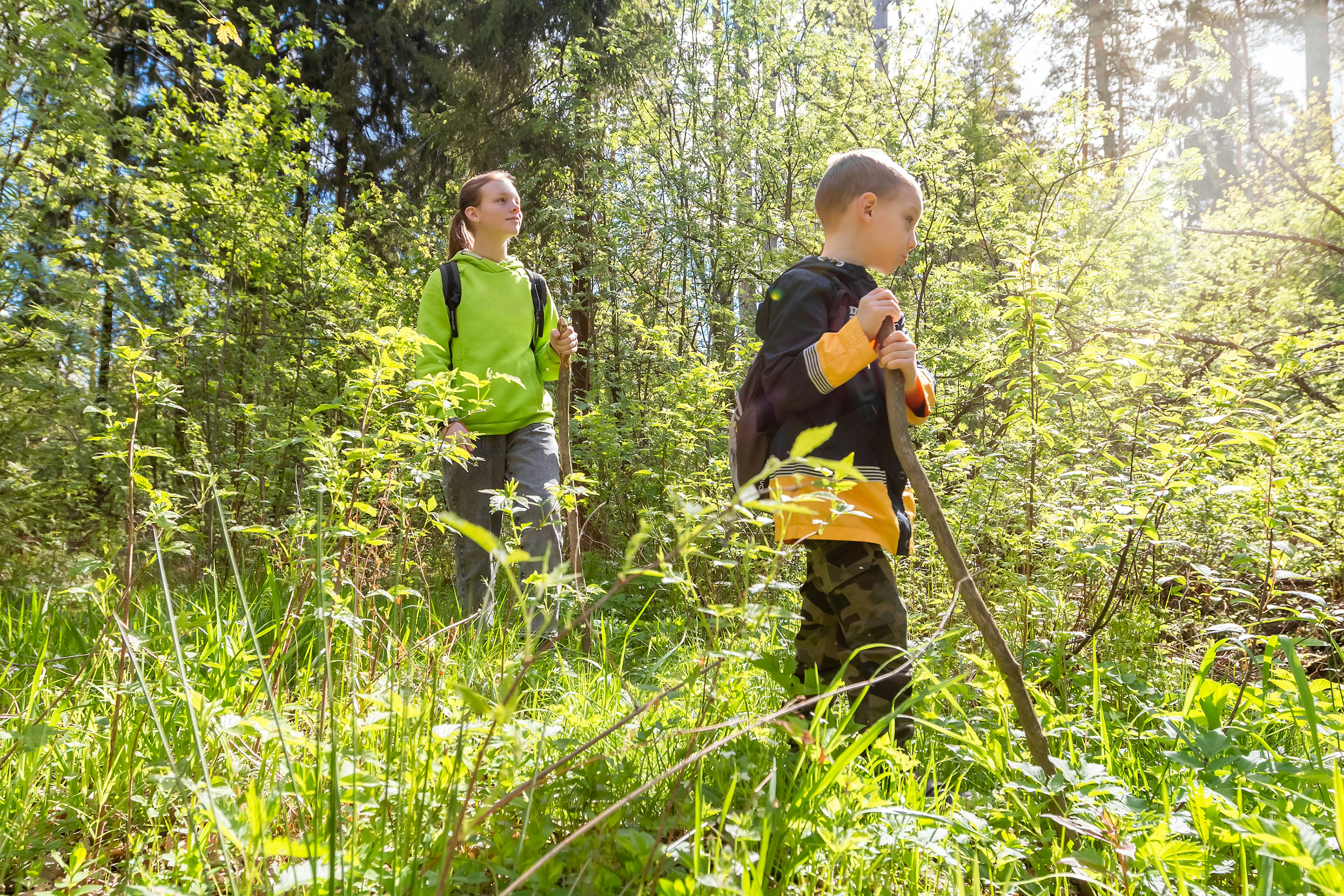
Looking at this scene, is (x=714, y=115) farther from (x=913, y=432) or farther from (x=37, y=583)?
(x=37, y=583)

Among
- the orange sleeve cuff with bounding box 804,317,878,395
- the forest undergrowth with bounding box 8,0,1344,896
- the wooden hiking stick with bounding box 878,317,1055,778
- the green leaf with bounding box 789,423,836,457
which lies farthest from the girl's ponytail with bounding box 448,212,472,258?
the green leaf with bounding box 789,423,836,457

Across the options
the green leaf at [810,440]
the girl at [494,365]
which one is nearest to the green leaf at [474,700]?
the green leaf at [810,440]

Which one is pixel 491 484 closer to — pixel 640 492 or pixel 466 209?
pixel 466 209

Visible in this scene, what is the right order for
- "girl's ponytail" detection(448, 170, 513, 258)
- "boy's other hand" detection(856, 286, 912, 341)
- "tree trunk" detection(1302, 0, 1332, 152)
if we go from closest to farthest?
"boy's other hand" detection(856, 286, 912, 341) < "girl's ponytail" detection(448, 170, 513, 258) < "tree trunk" detection(1302, 0, 1332, 152)

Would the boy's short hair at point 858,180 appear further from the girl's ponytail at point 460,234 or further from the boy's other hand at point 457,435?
the girl's ponytail at point 460,234

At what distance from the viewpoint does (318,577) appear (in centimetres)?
109

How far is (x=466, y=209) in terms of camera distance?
139 inches

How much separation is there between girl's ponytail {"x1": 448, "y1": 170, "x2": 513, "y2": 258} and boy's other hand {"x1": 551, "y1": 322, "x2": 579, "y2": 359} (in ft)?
2.74

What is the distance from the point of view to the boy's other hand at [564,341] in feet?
10.3

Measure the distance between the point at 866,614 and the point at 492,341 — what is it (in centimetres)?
216

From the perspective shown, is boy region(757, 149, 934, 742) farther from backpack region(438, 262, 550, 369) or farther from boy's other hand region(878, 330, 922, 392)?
backpack region(438, 262, 550, 369)

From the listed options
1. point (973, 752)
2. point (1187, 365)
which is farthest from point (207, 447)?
point (1187, 365)

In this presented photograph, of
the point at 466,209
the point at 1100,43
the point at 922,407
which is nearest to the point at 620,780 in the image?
the point at 922,407

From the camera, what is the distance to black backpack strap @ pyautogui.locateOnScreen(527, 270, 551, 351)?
11.4 ft
